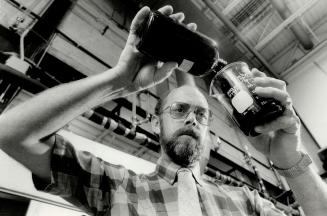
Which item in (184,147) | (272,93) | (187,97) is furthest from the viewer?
(187,97)

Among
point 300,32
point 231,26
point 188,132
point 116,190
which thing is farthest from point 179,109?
point 300,32

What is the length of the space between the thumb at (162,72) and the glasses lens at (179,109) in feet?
1.51

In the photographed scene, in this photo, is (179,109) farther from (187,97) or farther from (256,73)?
(256,73)

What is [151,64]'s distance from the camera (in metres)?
0.99

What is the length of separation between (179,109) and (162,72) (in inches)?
20.8

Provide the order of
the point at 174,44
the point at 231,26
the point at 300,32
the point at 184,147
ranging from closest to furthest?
the point at 174,44, the point at 184,147, the point at 231,26, the point at 300,32

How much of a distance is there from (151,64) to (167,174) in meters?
0.50

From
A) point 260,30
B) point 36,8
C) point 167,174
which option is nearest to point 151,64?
point 167,174

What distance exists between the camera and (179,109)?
58.3 inches

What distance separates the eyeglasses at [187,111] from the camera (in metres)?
1.44

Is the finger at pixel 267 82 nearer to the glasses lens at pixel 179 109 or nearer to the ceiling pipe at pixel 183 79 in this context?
the glasses lens at pixel 179 109

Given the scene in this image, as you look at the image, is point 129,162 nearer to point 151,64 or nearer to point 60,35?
point 151,64

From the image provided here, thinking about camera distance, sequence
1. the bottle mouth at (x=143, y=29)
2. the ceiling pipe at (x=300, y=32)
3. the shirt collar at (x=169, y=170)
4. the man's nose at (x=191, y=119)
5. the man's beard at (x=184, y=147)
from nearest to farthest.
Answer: the bottle mouth at (x=143, y=29) → the shirt collar at (x=169, y=170) → the man's beard at (x=184, y=147) → the man's nose at (x=191, y=119) → the ceiling pipe at (x=300, y=32)

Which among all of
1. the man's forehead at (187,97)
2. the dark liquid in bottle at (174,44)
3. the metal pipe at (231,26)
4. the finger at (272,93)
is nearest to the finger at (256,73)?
the finger at (272,93)
